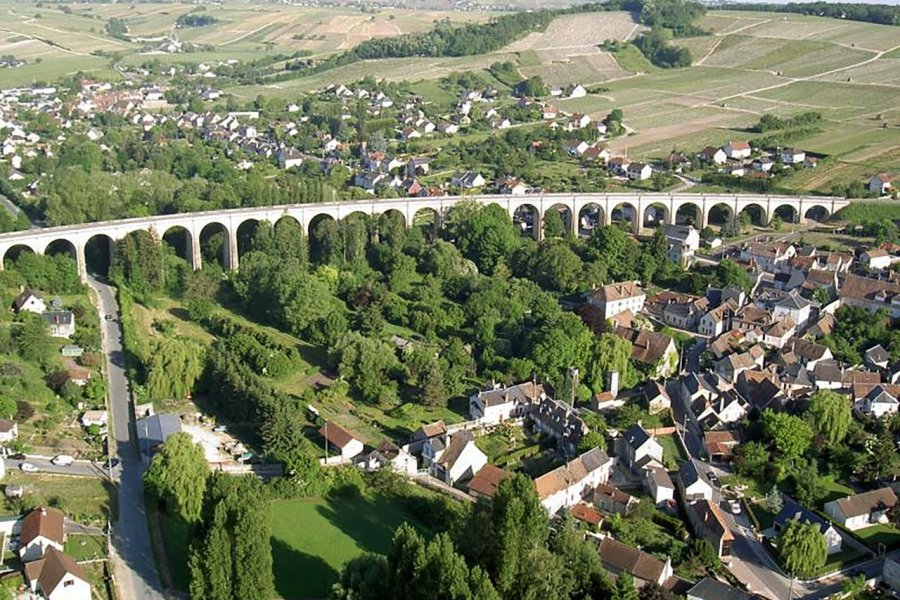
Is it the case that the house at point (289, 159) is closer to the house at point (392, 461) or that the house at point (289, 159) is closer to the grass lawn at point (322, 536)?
the house at point (392, 461)

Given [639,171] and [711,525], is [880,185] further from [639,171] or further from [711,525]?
[711,525]

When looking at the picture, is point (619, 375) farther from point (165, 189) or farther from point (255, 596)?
point (165, 189)

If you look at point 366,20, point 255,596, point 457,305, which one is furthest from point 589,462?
point 366,20

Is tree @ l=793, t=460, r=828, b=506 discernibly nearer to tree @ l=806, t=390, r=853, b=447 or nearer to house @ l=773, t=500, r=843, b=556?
house @ l=773, t=500, r=843, b=556

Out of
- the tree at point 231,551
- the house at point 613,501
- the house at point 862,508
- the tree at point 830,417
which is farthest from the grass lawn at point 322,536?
the tree at point 830,417

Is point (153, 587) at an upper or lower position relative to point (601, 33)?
lower

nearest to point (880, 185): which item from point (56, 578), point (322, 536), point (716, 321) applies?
point (716, 321)
